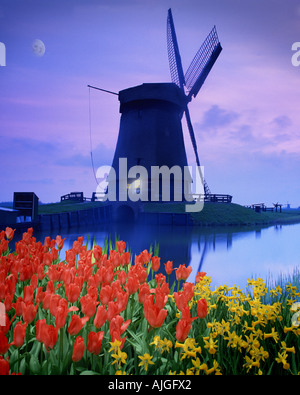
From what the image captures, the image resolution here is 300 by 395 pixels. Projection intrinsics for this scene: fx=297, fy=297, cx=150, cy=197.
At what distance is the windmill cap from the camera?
2673 centimetres

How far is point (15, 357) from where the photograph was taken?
1951mm

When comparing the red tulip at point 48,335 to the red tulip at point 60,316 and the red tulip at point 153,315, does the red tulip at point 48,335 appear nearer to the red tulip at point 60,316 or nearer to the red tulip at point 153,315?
the red tulip at point 60,316

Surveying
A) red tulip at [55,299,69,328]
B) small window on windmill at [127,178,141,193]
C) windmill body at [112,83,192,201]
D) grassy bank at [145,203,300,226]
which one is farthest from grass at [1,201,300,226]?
red tulip at [55,299,69,328]

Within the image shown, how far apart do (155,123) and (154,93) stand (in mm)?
2625

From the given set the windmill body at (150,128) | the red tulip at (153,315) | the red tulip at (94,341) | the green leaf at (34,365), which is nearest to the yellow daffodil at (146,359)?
the red tulip at (153,315)

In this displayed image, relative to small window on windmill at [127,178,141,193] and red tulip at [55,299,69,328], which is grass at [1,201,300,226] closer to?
small window on windmill at [127,178,141,193]

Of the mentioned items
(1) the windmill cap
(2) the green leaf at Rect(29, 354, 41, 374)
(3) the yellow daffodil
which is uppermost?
(1) the windmill cap

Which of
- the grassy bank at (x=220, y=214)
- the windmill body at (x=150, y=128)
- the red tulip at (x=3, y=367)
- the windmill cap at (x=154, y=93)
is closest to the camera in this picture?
the red tulip at (x=3, y=367)

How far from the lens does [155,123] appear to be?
2717 centimetres

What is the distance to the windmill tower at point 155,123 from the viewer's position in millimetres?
26938
